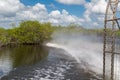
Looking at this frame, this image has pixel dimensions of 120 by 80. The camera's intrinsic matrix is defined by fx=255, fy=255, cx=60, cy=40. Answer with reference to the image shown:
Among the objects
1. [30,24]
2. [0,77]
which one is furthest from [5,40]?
[0,77]

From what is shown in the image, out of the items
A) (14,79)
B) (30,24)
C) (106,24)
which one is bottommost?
(14,79)

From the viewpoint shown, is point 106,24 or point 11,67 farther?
point 11,67

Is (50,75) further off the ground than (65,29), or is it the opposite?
(65,29)

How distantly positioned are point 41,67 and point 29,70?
394cm

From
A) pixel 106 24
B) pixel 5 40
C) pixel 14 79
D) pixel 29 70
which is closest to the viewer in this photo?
pixel 106 24

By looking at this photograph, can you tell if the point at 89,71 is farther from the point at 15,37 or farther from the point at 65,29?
the point at 65,29

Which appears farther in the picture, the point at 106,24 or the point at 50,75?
the point at 50,75

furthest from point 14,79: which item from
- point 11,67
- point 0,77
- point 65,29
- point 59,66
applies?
point 65,29

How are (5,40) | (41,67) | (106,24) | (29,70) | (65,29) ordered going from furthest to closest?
1. (65,29)
2. (5,40)
3. (41,67)
4. (29,70)
5. (106,24)

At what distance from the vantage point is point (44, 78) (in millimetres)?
41094

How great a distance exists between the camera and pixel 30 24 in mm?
122812

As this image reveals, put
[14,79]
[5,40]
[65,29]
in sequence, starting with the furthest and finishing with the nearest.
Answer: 1. [65,29]
2. [5,40]
3. [14,79]

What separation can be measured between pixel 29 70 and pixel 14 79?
8286mm

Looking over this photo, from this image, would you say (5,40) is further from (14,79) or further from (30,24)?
(14,79)
